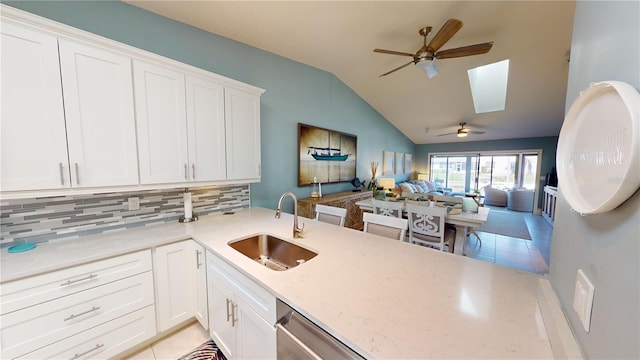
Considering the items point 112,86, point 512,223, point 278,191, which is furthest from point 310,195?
point 512,223

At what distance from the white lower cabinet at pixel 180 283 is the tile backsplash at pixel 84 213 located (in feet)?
1.86

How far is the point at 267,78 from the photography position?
9.97 ft

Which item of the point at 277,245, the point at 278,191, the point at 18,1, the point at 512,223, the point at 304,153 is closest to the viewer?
the point at 18,1

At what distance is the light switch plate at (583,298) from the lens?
537 millimetres

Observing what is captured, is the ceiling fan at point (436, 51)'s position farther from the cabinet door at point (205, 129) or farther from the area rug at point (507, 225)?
the area rug at point (507, 225)

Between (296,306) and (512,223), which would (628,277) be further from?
(512,223)

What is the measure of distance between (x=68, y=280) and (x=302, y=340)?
1488 mm

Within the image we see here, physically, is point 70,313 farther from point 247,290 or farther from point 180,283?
point 247,290

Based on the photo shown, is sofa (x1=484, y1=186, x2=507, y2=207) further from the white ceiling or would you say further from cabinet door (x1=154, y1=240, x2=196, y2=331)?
cabinet door (x1=154, y1=240, x2=196, y2=331)

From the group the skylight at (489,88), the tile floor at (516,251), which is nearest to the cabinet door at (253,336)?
the tile floor at (516,251)

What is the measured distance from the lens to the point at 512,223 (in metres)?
5.20

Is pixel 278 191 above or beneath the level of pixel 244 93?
beneath

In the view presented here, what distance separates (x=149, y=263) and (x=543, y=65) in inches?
214

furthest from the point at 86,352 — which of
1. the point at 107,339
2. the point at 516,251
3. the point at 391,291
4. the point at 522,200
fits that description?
the point at 522,200
